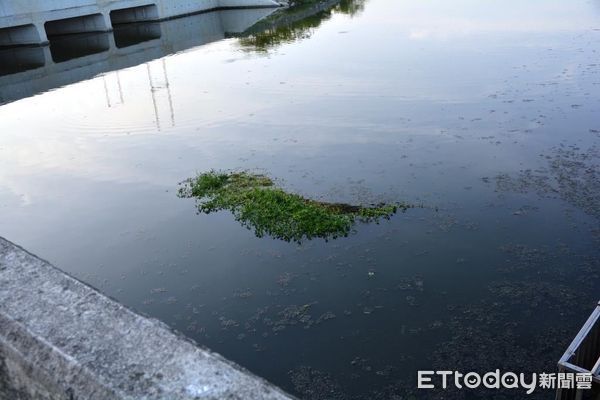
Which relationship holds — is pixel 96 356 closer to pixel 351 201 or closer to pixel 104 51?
pixel 351 201

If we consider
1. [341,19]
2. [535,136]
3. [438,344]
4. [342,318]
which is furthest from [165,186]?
[341,19]

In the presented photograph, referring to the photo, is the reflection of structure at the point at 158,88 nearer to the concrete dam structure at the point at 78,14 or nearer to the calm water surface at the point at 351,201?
the calm water surface at the point at 351,201

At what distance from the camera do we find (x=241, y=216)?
8.76 m

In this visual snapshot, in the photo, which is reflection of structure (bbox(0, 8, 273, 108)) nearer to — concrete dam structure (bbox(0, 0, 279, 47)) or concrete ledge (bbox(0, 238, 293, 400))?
concrete dam structure (bbox(0, 0, 279, 47))

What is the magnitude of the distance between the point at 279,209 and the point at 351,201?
125cm

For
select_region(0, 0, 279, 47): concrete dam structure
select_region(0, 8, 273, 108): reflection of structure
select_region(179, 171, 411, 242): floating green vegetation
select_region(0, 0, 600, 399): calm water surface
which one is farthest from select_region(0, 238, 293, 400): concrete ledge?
select_region(0, 0, 279, 47): concrete dam structure

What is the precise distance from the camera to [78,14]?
3303 cm

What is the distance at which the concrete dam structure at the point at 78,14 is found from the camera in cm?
2953

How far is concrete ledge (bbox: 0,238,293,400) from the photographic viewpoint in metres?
1.68

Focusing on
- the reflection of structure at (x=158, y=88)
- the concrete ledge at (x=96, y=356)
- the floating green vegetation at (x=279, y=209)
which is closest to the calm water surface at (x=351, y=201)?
the reflection of structure at (x=158, y=88)

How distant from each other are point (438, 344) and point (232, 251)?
3365 millimetres

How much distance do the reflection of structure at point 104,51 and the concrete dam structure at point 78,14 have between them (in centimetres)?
94

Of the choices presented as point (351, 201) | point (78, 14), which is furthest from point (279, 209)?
point (78, 14)

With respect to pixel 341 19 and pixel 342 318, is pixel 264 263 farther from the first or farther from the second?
pixel 341 19
